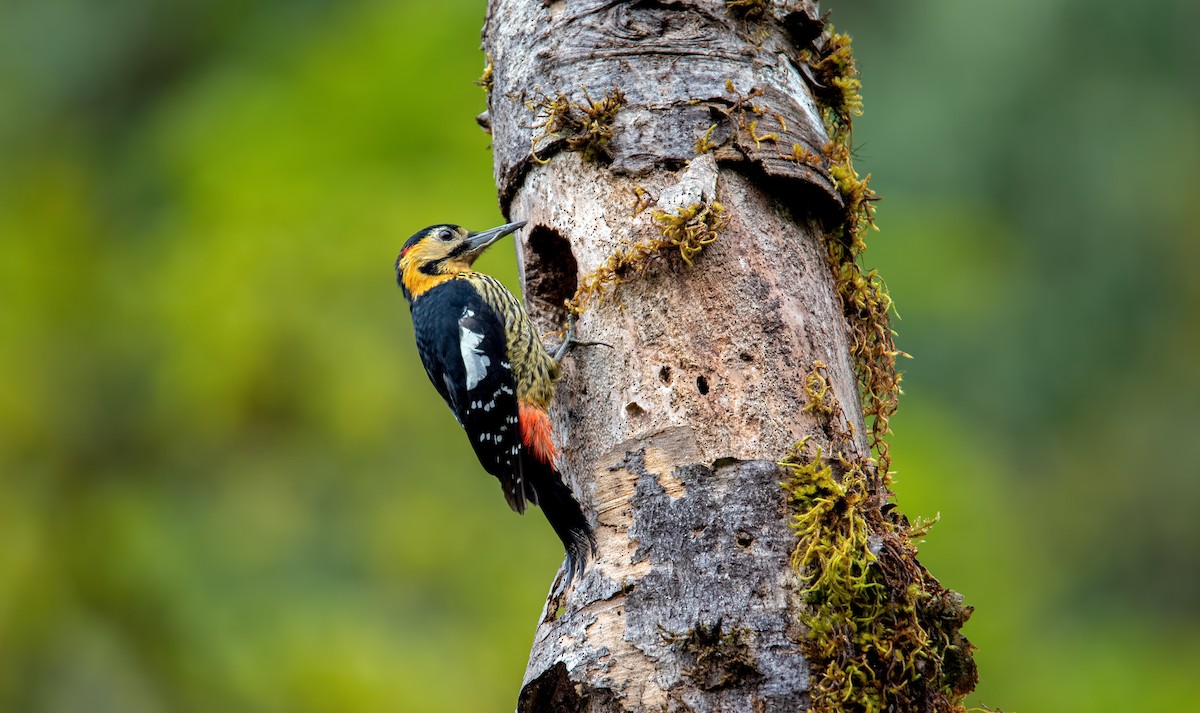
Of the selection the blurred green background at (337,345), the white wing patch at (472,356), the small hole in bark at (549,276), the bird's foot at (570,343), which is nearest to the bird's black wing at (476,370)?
the white wing patch at (472,356)

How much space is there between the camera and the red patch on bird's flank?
4.32 m

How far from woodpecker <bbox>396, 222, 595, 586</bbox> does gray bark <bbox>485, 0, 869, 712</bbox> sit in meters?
0.12

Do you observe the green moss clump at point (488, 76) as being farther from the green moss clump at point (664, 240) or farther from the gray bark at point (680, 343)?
the green moss clump at point (664, 240)

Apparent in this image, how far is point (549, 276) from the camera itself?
4.64 meters

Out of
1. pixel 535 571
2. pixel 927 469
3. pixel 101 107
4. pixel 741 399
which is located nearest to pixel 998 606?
pixel 927 469

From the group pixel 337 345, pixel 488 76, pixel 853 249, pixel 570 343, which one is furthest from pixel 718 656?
pixel 337 345

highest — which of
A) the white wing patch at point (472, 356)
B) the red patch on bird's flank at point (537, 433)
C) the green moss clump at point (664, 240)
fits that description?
the white wing patch at point (472, 356)

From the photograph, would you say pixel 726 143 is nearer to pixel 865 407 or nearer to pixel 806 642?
pixel 865 407

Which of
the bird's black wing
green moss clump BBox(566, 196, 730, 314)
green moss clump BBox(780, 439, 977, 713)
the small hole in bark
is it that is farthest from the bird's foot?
green moss clump BBox(780, 439, 977, 713)

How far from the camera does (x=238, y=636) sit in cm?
793

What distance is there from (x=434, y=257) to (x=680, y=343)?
2.01m

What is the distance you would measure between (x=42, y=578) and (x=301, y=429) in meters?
1.97

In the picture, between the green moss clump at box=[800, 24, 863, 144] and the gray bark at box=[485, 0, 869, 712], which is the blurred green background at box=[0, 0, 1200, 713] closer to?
the gray bark at box=[485, 0, 869, 712]

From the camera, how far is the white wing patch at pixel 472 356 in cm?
492
